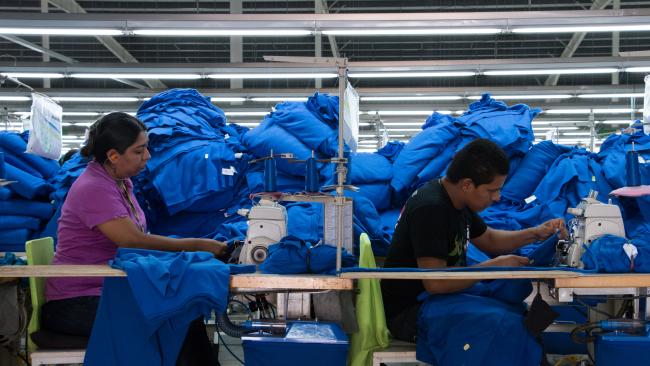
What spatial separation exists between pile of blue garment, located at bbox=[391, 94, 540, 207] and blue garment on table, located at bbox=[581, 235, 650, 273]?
4.55 feet

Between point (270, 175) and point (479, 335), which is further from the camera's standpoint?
point (270, 175)

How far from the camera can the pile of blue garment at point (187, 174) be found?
359 centimetres

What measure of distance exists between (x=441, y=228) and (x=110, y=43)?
26.1 feet

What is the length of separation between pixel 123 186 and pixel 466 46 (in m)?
8.10

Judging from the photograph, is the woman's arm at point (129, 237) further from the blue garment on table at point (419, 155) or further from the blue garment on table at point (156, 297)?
the blue garment on table at point (419, 155)

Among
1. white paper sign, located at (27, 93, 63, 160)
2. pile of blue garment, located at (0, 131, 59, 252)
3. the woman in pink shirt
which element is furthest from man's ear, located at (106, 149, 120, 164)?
pile of blue garment, located at (0, 131, 59, 252)

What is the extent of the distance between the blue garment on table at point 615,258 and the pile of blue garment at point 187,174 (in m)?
1.90

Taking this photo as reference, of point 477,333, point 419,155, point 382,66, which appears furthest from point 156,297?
point 382,66

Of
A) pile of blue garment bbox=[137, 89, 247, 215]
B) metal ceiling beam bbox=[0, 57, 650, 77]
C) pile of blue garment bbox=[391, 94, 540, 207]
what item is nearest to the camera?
pile of blue garment bbox=[137, 89, 247, 215]

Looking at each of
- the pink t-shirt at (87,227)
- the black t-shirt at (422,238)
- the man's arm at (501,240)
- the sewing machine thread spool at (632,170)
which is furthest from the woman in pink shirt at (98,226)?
the sewing machine thread spool at (632,170)

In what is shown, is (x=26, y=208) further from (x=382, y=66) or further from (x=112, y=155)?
(x=382, y=66)

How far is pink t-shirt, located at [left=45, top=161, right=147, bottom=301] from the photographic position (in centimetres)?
242

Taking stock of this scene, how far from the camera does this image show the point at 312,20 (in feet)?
16.0

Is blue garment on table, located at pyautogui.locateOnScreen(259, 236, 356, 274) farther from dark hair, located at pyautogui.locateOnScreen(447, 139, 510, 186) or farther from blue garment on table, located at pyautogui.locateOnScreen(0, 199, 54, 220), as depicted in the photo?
blue garment on table, located at pyautogui.locateOnScreen(0, 199, 54, 220)
